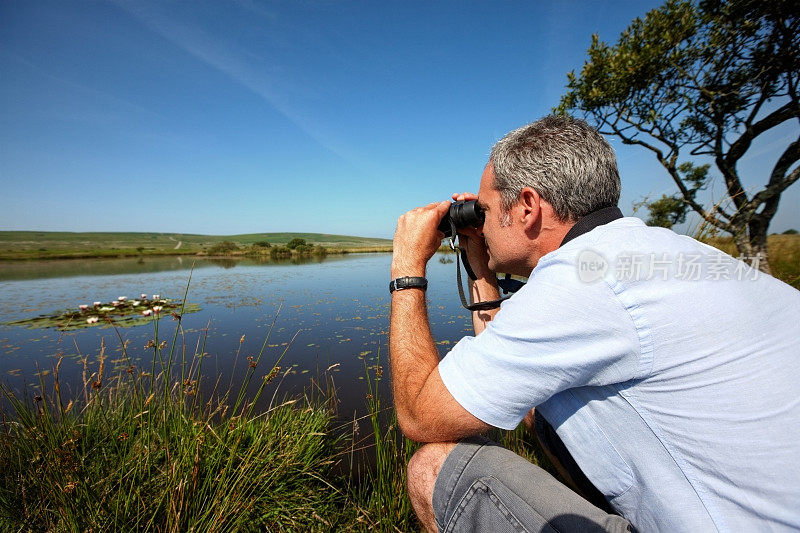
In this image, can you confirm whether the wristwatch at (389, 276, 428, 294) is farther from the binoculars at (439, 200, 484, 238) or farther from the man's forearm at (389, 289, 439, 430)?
the binoculars at (439, 200, 484, 238)

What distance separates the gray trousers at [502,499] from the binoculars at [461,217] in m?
0.92

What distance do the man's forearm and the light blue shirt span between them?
0.19 m

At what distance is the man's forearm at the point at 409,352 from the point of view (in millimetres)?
1063

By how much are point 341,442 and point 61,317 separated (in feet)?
25.3

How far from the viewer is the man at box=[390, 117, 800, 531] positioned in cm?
73

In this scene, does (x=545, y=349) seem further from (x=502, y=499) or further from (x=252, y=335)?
(x=252, y=335)

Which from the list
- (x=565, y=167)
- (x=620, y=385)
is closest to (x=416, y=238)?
(x=565, y=167)

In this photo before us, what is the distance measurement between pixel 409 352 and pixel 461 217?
720 mm

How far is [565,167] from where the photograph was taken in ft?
3.67

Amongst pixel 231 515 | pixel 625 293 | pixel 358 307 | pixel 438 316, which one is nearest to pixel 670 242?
pixel 625 293

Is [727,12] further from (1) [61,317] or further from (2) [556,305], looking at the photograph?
(1) [61,317]

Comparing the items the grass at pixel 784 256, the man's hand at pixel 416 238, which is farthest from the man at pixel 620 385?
the grass at pixel 784 256

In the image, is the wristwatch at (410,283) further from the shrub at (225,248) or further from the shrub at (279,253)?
the shrub at (225,248)

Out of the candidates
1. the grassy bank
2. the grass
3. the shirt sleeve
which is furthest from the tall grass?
the grass
